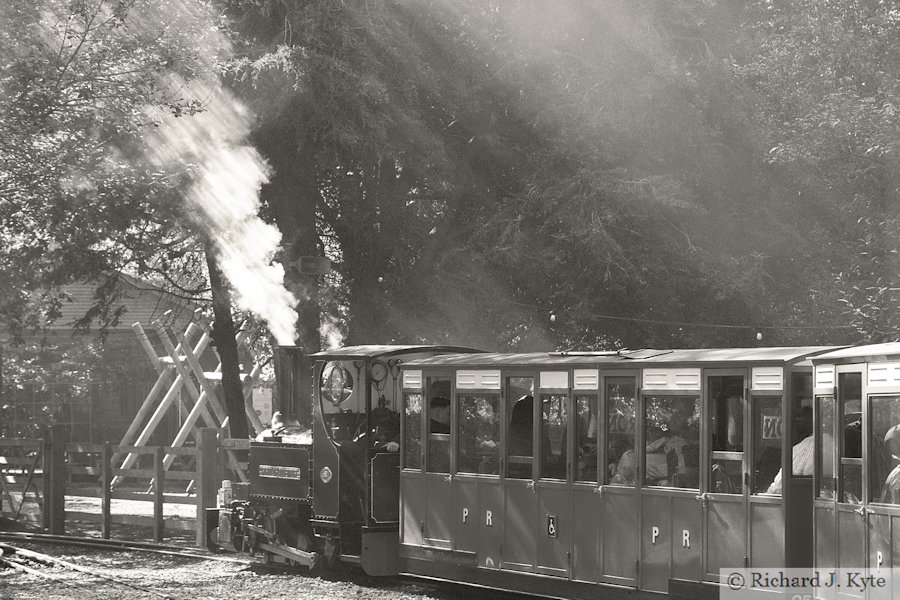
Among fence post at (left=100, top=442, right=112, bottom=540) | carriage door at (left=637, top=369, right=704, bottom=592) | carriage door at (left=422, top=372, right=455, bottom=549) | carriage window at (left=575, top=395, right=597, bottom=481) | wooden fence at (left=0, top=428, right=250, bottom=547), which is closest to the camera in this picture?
carriage door at (left=637, top=369, right=704, bottom=592)

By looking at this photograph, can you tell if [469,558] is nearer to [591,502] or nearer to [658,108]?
[591,502]

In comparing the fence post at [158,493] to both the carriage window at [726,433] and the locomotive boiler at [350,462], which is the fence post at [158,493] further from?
the carriage window at [726,433]

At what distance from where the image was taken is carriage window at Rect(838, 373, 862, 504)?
870 centimetres

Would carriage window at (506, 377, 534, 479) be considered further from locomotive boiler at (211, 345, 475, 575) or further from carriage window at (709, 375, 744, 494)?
carriage window at (709, 375, 744, 494)

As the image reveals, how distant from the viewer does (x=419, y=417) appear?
12.6 meters

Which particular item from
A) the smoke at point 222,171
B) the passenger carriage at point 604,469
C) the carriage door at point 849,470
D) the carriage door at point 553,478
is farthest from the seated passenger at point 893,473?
the smoke at point 222,171

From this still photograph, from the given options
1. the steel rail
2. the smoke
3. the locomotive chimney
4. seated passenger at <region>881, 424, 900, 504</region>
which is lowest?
the steel rail

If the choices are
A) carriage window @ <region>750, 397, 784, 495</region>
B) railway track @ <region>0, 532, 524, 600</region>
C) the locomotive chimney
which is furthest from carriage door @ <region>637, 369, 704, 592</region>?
the locomotive chimney

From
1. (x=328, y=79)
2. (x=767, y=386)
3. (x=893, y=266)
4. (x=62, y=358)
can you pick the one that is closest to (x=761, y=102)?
(x=893, y=266)

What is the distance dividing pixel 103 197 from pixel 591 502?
453 inches

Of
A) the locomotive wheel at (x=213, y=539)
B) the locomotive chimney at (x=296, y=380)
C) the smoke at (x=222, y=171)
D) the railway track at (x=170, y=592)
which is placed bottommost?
the railway track at (x=170, y=592)

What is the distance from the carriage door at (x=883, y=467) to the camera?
8.16 meters

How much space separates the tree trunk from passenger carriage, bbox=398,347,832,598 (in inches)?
392

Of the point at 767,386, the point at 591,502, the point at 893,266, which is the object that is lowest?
the point at 591,502
